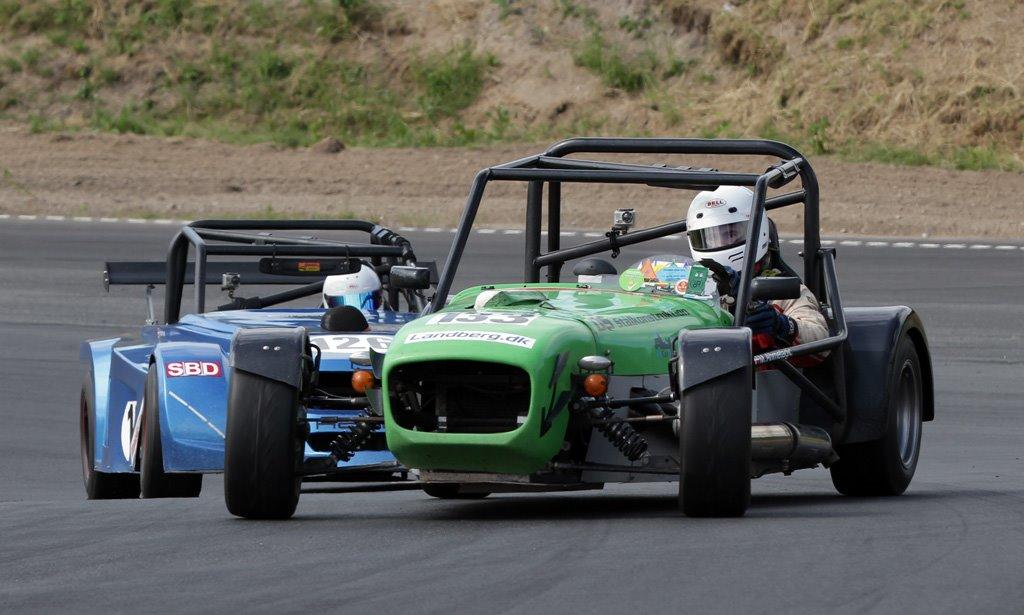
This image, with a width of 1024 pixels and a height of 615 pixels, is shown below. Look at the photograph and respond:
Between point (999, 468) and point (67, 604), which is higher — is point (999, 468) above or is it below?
below

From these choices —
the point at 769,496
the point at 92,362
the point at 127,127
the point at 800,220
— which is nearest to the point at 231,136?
the point at 127,127

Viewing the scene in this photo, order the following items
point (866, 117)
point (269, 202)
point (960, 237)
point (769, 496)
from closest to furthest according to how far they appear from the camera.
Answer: point (769, 496) → point (960, 237) → point (269, 202) → point (866, 117)

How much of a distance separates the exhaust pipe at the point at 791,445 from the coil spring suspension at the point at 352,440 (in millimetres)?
1510

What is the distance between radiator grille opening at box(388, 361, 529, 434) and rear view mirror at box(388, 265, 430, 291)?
2.96ft

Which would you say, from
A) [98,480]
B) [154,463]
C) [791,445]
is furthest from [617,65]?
[791,445]

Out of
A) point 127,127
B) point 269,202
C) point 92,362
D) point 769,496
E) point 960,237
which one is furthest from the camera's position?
point 127,127

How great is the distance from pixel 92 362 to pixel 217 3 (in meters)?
26.9

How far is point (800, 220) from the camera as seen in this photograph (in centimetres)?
2619

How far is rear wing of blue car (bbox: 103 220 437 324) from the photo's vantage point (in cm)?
1075

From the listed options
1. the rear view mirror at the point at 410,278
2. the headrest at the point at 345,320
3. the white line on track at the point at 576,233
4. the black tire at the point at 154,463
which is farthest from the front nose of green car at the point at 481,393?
the white line on track at the point at 576,233

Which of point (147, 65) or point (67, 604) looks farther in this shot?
point (147, 65)

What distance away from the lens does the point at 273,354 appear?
720 cm

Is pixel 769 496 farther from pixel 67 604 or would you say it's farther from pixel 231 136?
pixel 231 136

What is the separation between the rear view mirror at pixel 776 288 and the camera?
765 centimetres
